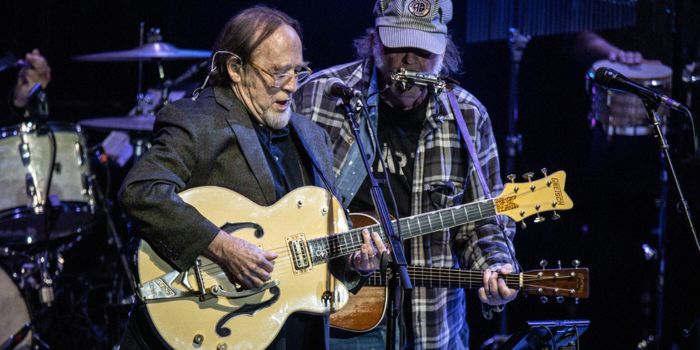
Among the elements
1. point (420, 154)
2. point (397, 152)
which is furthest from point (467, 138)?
point (397, 152)

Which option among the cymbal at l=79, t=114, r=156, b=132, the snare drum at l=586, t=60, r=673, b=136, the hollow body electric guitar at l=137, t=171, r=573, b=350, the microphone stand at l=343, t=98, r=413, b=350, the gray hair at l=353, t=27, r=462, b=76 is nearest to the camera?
the microphone stand at l=343, t=98, r=413, b=350

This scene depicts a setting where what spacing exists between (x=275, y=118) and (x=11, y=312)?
10.8 ft

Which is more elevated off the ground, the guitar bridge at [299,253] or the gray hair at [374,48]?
the gray hair at [374,48]

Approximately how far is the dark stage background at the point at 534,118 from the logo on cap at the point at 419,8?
7.05 ft

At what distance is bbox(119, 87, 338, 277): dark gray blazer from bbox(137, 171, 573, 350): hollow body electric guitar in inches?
2.5

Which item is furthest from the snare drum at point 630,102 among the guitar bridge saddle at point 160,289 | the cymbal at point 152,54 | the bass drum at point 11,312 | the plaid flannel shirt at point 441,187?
the bass drum at point 11,312

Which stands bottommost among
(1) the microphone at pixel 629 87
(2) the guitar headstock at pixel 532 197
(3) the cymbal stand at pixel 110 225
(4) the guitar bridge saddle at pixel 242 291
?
(3) the cymbal stand at pixel 110 225

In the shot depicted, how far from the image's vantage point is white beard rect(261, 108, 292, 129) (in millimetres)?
3607

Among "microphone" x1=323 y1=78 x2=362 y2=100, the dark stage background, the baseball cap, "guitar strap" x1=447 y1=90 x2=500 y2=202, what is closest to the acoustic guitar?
"guitar strap" x1=447 y1=90 x2=500 y2=202

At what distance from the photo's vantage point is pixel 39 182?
599 cm

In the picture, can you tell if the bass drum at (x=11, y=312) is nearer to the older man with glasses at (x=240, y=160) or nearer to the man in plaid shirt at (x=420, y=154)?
the man in plaid shirt at (x=420, y=154)

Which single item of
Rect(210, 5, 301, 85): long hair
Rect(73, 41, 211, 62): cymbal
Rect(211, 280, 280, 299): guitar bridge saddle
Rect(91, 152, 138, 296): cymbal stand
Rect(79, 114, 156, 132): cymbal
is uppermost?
Rect(210, 5, 301, 85): long hair

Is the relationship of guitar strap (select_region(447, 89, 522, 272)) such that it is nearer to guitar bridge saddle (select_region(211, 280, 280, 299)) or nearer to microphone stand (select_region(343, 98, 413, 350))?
microphone stand (select_region(343, 98, 413, 350))

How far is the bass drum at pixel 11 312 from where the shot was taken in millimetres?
5914
